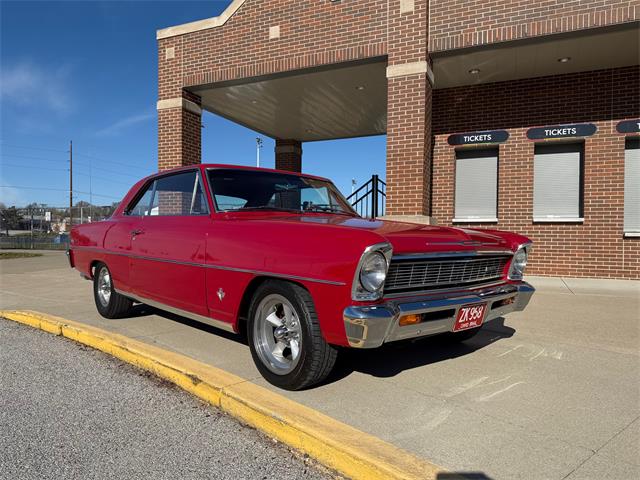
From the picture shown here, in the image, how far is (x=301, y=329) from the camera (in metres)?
2.89

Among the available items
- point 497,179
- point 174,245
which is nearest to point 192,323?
point 174,245

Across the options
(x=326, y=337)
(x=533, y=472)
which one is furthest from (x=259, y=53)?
(x=533, y=472)

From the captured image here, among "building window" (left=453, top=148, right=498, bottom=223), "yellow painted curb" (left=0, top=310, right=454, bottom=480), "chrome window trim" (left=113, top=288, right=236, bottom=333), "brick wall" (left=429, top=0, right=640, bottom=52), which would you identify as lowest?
"yellow painted curb" (left=0, top=310, right=454, bottom=480)

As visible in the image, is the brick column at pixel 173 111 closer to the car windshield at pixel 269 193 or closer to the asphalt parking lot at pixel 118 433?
the car windshield at pixel 269 193

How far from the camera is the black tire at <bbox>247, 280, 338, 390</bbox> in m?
2.82

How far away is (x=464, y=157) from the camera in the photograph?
396 inches

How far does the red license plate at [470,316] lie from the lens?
121 inches

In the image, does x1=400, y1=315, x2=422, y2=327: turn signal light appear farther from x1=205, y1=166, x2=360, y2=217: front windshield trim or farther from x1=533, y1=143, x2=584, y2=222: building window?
x1=533, y1=143, x2=584, y2=222: building window

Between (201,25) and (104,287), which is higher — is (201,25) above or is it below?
above

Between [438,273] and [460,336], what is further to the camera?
[460,336]

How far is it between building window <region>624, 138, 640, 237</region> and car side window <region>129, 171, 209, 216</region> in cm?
832

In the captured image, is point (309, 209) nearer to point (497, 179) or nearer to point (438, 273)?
point (438, 273)

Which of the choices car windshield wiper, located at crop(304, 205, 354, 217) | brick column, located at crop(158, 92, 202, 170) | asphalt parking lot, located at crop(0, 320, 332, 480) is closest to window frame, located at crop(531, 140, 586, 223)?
car windshield wiper, located at crop(304, 205, 354, 217)

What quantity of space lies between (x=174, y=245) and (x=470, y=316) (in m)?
2.45
